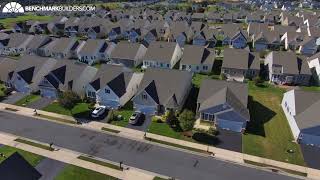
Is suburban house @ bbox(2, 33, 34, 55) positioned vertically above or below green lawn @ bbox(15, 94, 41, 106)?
above

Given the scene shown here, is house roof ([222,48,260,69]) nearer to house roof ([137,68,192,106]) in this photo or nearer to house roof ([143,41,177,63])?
house roof ([143,41,177,63])

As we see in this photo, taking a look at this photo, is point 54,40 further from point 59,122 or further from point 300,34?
point 300,34

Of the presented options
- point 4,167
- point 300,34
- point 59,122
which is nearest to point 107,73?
point 59,122

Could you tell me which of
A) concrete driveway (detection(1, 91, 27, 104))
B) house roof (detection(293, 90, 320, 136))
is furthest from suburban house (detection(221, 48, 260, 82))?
concrete driveway (detection(1, 91, 27, 104))

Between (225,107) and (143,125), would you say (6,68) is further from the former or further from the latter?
(225,107)

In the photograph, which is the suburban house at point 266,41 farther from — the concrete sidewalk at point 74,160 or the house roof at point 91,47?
the concrete sidewalk at point 74,160

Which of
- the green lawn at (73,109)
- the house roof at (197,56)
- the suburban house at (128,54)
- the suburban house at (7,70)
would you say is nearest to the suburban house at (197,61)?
the house roof at (197,56)
